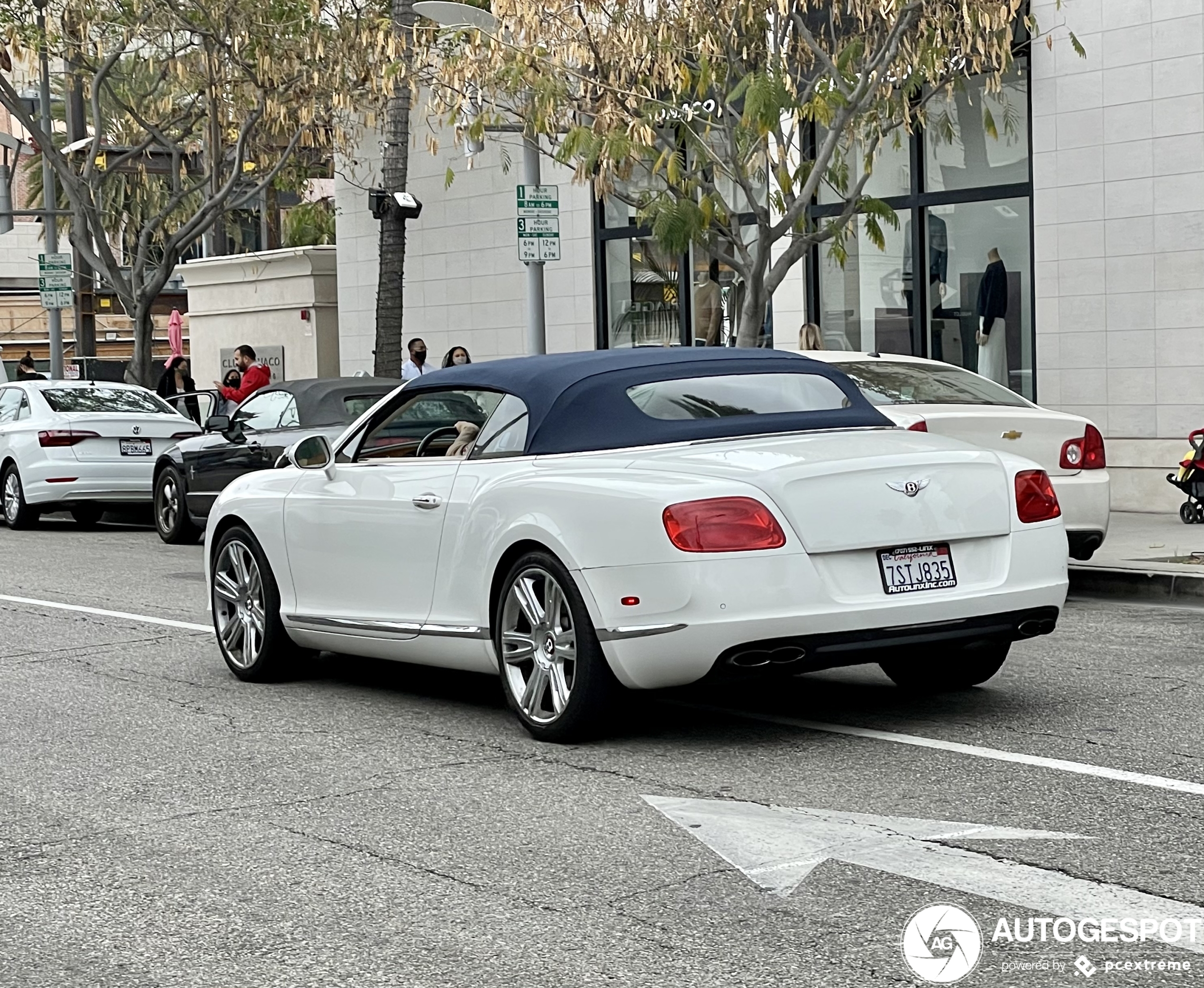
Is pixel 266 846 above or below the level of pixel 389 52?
below

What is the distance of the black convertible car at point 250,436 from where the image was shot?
16.0m

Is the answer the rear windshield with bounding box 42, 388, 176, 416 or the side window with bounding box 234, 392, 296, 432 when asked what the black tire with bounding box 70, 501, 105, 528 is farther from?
the side window with bounding box 234, 392, 296, 432

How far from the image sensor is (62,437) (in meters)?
19.3

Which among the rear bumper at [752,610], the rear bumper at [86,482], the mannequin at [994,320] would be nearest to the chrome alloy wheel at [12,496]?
the rear bumper at [86,482]

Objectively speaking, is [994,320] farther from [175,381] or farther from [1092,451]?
[175,381]

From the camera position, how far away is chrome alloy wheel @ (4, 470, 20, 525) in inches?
772

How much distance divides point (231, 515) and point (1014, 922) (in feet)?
17.8

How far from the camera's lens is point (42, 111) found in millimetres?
31875

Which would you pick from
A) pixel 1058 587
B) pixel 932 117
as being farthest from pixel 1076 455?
pixel 932 117

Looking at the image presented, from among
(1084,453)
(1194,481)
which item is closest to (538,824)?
(1084,453)

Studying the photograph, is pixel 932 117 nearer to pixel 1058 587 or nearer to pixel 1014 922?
pixel 1058 587

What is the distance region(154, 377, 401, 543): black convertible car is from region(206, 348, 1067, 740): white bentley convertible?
728 centimetres

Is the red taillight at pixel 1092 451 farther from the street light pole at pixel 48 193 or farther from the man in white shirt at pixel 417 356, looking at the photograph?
the street light pole at pixel 48 193

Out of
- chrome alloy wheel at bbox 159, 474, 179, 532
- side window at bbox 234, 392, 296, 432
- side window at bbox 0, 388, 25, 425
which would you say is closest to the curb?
side window at bbox 234, 392, 296, 432
